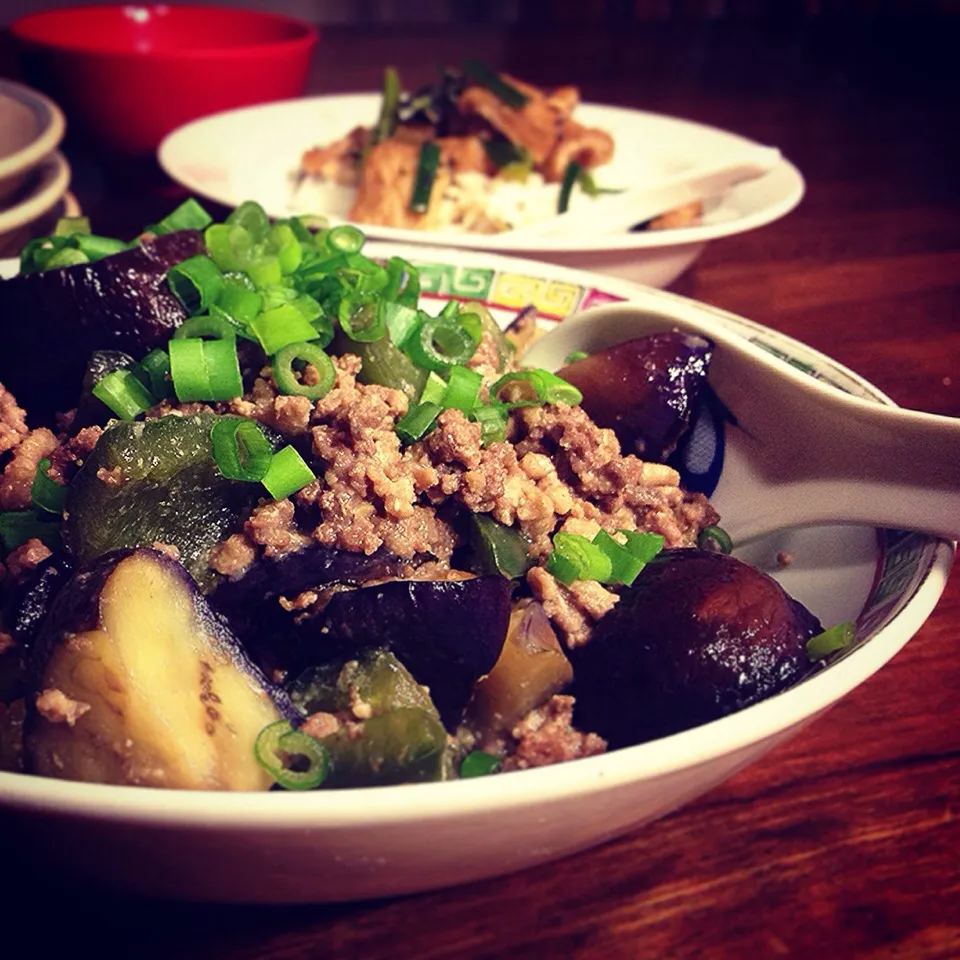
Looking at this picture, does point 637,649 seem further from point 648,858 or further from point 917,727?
point 917,727

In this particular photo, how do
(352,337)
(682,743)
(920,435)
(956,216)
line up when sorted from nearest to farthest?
1. (682,743)
2. (920,435)
3. (352,337)
4. (956,216)

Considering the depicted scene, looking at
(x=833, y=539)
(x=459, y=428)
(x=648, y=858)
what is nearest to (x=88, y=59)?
(x=459, y=428)

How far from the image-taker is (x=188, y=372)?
114 cm

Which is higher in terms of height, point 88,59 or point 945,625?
point 88,59

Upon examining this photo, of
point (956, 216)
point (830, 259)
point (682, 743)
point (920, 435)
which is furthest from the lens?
point (956, 216)

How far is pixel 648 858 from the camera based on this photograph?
99cm

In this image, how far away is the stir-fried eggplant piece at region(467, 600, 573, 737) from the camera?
983 mm

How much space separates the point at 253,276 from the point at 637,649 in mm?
747

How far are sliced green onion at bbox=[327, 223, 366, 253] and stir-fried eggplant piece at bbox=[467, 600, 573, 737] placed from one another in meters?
0.74

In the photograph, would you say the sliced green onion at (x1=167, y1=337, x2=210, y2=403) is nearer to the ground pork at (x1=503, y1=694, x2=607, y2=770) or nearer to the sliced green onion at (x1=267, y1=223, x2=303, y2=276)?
the sliced green onion at (x1=267, y1=223, x2=303, y2=276)

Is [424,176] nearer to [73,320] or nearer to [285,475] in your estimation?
[73,320]

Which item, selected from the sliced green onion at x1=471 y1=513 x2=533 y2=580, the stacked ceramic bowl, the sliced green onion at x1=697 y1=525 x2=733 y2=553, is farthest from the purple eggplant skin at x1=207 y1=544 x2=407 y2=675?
the stacked ceramic bowl

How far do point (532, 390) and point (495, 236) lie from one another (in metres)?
0.80

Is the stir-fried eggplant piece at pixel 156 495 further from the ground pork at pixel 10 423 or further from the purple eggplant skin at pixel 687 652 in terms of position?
the purple eggplant skin at pixel 687 652
